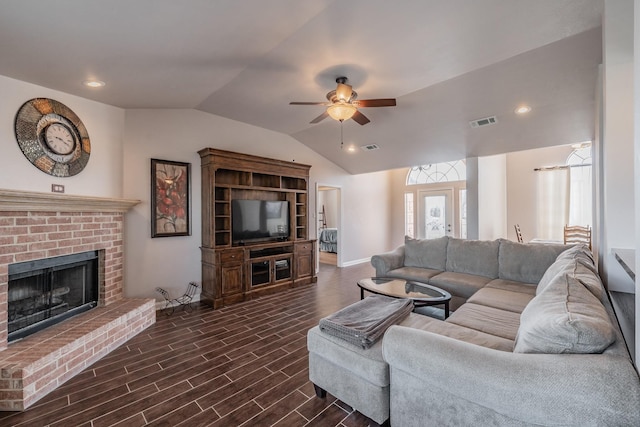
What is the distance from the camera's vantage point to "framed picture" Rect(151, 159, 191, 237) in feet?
12.6

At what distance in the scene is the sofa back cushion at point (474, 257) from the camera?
376 cm

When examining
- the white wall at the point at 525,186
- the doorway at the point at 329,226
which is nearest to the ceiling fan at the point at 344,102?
the doorway at the point at 329,226

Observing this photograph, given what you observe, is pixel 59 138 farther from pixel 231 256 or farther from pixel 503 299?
pixel 503 299

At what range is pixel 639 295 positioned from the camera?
997 millimetres

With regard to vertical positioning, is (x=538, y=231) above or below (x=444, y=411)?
above

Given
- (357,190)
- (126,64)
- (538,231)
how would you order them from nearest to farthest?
(126,64), (538,231), (357,190)

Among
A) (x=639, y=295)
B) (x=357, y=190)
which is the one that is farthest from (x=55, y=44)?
(x=357, y=190)

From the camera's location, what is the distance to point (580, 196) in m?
6.22

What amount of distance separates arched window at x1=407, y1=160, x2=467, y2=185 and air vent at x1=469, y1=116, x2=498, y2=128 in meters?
3.22

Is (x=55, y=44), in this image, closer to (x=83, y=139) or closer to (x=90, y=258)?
(x=83, y=139)

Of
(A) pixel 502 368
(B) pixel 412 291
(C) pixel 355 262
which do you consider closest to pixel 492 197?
(C) pixel 355 262

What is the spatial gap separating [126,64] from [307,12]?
1711 millimetres

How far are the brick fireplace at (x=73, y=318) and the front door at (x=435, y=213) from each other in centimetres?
692

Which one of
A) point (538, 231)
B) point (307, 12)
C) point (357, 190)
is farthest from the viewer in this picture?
point (357, 190)
